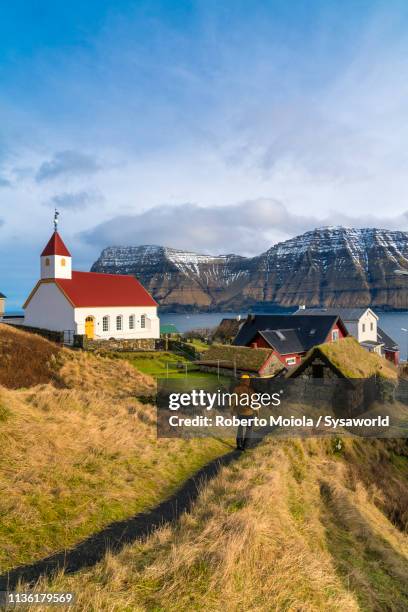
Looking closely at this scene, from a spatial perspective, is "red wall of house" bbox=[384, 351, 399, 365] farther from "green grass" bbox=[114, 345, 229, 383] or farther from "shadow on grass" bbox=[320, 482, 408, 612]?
"shadow on grass" bbox=[320, 482, 408, 612]

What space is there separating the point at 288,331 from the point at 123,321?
18539 millimetres

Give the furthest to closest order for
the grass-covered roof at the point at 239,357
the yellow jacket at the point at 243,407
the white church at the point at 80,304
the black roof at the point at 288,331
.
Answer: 1. the white church at the point at 80,304
2. the black roof at the point at 288,331
3. the grass-covered roof at the point at 239,357
4. the yellow jacket at the point at 243,407

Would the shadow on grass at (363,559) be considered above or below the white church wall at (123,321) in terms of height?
below

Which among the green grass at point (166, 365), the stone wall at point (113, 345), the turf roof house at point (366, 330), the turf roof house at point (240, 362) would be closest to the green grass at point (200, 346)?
the green grass at point (166, 365)

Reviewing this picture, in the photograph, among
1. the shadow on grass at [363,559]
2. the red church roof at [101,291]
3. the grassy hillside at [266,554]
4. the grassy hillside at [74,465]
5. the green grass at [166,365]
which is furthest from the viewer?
the red church roof at [101,291]

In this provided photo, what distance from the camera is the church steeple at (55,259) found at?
46.6 m

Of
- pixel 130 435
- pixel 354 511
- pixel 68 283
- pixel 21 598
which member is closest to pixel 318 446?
pixel 354 511

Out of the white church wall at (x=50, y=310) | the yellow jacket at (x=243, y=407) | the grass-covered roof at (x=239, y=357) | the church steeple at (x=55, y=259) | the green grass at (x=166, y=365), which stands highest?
the church steeple at (x=55, y=259)

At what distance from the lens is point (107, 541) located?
7316 mm

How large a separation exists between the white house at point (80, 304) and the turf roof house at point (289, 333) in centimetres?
1351

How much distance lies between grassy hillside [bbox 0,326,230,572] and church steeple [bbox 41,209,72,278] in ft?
105

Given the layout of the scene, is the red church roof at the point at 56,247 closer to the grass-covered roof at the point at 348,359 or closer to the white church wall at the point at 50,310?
the white church wall at the point at 50,310

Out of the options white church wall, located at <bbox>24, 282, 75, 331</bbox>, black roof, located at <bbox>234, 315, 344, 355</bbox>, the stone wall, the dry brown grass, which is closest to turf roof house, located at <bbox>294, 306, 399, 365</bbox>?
black roof, located at <bbox>234, 315, 344, 355</bbox>

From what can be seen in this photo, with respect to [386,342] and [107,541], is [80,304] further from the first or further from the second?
[386,342]
